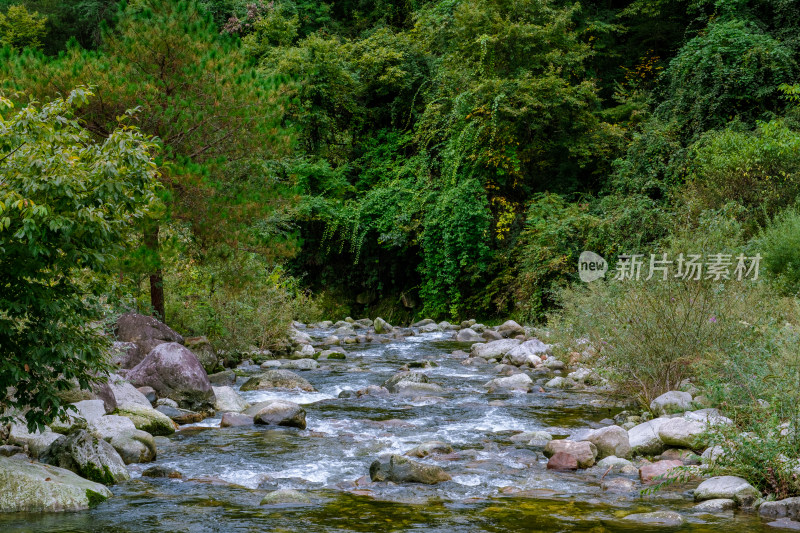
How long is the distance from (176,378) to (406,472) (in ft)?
14.1

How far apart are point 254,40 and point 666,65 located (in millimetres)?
14508

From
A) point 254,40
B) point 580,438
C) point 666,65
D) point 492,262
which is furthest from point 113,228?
point 254,40

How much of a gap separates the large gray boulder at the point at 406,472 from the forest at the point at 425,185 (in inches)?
89.3

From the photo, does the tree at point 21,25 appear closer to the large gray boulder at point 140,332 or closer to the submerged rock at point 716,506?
the large gray boulder at point 140,332

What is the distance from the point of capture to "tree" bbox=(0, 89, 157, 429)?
433 cm

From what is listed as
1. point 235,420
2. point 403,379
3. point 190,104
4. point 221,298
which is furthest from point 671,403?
point 221,298

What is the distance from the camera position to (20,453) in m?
5.93

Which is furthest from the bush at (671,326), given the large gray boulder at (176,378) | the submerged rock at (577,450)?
the large gray boulder at (176,378)

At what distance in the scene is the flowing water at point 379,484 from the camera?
15.2 ft

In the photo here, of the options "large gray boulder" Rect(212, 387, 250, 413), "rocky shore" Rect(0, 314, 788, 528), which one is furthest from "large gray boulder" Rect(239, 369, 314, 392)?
"large gray boulder" Rect(212, 387, 250, 413)

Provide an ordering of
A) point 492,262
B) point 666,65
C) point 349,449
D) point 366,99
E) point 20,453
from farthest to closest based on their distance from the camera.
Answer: point 366,99
point 666,65
point 492,262
point 349,449
point 20,453

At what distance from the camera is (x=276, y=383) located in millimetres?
10156

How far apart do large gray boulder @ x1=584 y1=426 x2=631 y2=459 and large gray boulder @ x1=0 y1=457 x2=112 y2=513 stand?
4.39 m

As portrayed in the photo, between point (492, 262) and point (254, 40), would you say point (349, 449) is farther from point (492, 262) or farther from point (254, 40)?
point (254, 40)
